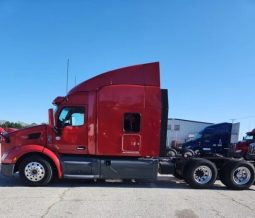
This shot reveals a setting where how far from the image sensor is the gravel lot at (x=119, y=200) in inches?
304

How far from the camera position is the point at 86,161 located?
1130cm

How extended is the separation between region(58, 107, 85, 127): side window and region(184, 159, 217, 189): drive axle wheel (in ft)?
12.0

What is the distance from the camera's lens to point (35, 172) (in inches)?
434

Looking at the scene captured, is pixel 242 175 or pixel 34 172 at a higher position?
pixel 34 172

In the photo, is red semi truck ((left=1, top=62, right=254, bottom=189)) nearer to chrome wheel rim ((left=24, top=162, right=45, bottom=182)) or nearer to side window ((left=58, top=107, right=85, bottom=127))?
side window ((left=58, top=107, right=85, bottom=127))

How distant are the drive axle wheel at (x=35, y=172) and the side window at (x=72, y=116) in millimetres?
1338

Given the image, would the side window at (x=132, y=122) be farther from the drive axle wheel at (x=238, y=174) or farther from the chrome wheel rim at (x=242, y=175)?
the chrome wheel rim at (x=242, y=175)

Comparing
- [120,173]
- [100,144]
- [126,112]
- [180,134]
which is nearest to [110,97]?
[126,112]

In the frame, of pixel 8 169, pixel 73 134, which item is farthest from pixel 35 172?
pixel 73 134

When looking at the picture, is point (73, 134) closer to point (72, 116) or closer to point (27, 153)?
point (72, 116)

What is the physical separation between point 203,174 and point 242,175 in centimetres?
136

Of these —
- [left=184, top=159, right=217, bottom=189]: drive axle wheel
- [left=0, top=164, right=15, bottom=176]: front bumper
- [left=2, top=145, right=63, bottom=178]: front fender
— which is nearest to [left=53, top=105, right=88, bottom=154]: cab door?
[left=2, top=145, right=63, bottom=178]: front fender

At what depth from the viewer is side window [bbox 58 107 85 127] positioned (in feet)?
37.8

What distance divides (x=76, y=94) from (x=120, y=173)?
109 inches
